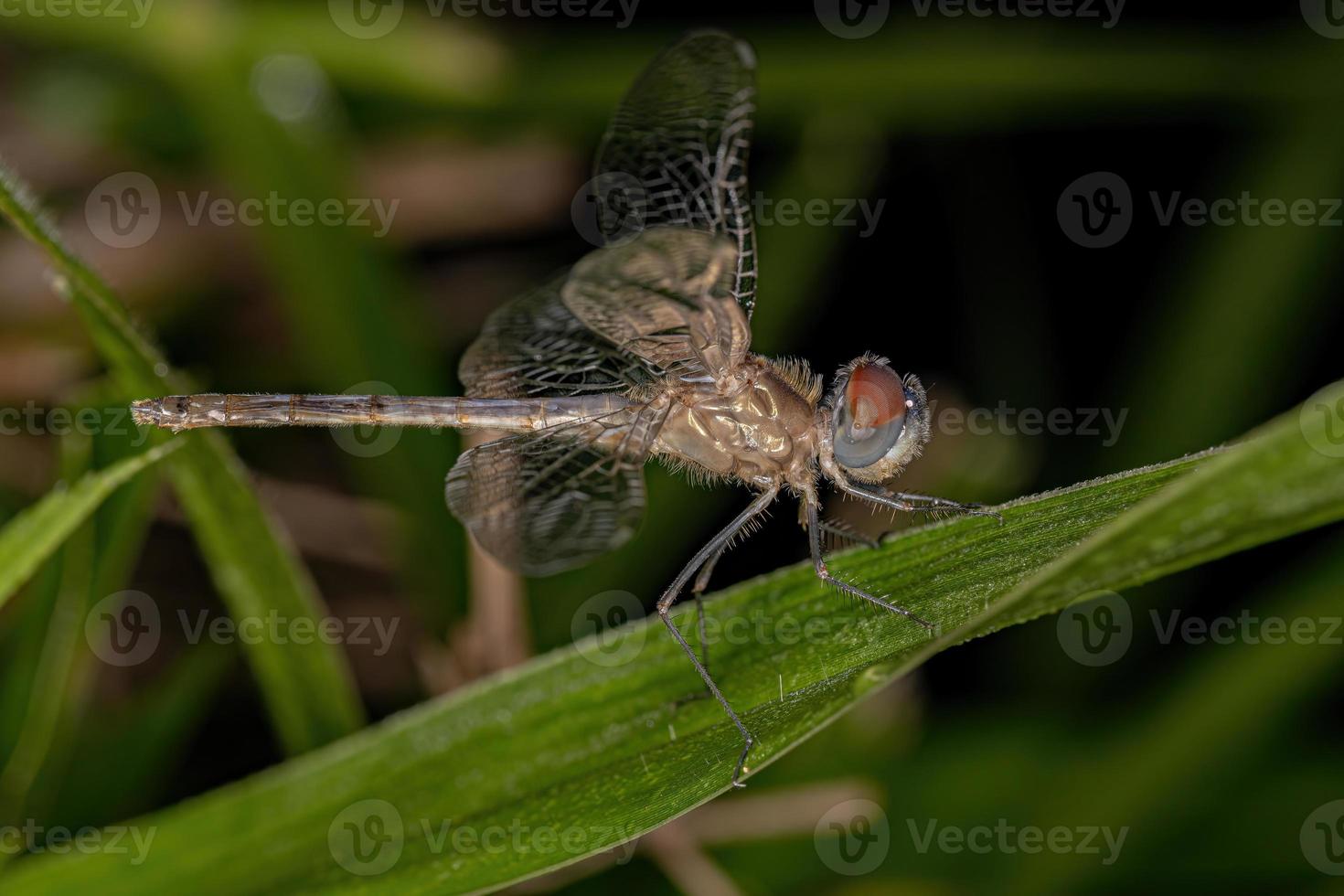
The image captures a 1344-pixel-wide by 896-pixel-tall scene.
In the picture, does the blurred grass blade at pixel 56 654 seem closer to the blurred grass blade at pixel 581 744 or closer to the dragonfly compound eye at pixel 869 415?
the blurred grass blade at pixel 581 744

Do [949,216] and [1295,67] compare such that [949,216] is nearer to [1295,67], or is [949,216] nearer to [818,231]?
[818,231]

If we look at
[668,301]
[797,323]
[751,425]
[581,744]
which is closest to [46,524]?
[581,744]

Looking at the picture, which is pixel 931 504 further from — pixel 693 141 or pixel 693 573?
pixel 693 141

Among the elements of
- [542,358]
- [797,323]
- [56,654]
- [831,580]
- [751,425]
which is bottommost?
[831,580]

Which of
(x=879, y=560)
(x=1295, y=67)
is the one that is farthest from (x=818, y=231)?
(x=879, y=560)

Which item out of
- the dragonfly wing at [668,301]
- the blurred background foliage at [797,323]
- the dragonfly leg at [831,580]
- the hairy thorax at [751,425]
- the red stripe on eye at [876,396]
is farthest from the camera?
the blurred background foliage at [797,323]

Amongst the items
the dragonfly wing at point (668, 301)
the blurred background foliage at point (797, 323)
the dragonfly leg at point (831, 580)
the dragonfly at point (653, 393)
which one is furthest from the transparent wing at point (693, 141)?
the blurred background foliage at point (797, 323)

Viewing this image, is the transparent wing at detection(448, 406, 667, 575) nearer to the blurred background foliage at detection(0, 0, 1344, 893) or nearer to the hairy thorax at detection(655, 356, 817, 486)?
the hairy thorax at detection(655, 356, 817, 486)

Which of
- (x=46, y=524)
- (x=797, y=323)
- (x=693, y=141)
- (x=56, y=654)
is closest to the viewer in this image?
(x=46, y=524)
